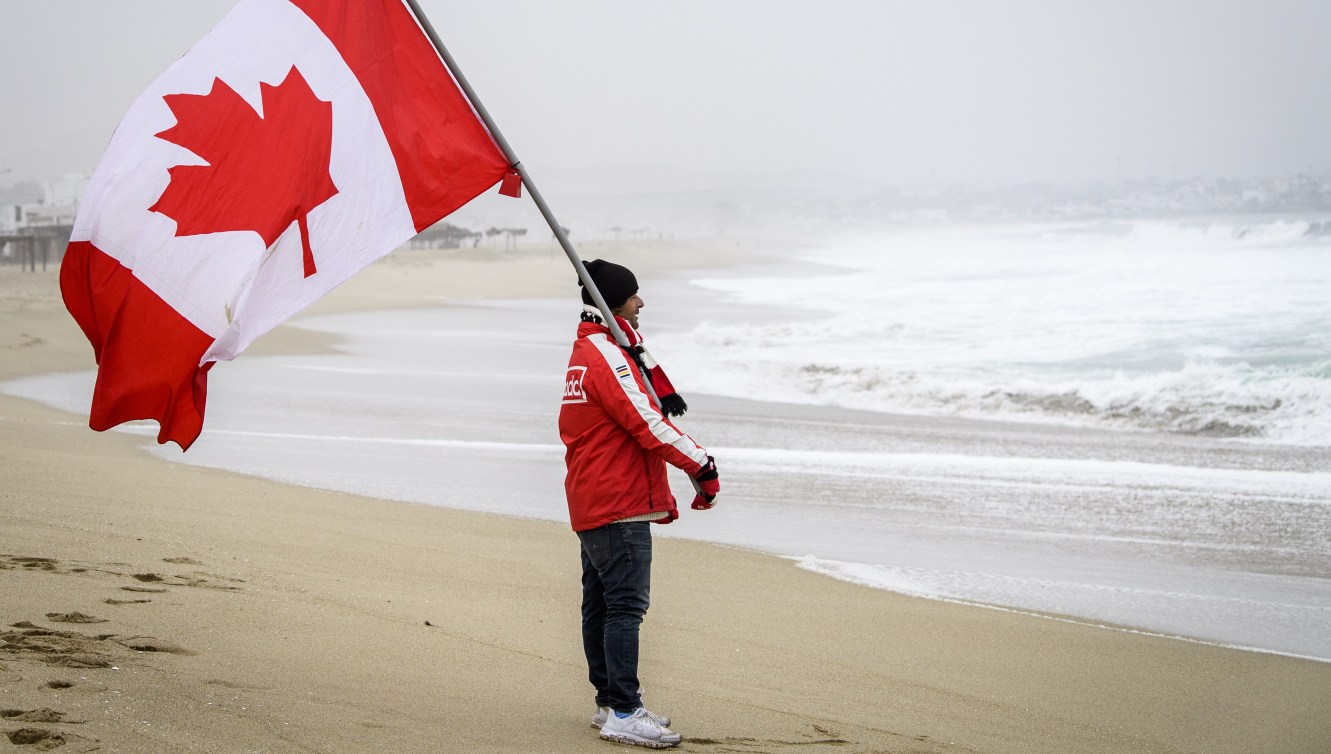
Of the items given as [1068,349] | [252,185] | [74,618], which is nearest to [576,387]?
[252,185]

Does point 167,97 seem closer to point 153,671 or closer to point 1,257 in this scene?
point 153,671

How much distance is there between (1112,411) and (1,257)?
66.0 metres

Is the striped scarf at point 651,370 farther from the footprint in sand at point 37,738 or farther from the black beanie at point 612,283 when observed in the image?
the footprint in sand at point 37,738

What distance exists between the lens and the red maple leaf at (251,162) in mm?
4508

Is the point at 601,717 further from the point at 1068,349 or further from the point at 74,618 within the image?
the point at 1068,349

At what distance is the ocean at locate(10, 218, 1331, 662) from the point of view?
8.00 meters

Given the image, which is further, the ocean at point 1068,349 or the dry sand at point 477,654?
the ocean at point 1068,349

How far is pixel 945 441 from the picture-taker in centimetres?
1372

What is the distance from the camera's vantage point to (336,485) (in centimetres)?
995

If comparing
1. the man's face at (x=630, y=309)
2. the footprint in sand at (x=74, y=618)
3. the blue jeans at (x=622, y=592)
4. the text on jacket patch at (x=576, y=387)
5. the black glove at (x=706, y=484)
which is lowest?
the footprint in sand at (x=74, y=618)

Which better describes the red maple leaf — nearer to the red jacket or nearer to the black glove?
the red jacket

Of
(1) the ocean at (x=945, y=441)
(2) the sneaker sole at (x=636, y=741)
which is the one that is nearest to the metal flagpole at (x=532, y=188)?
(2) the sneaker sole at (x=636, y=741)

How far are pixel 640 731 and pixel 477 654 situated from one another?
1.17m

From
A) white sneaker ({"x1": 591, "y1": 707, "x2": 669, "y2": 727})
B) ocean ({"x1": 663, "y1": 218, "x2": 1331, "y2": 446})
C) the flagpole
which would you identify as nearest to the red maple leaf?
the flagpole
